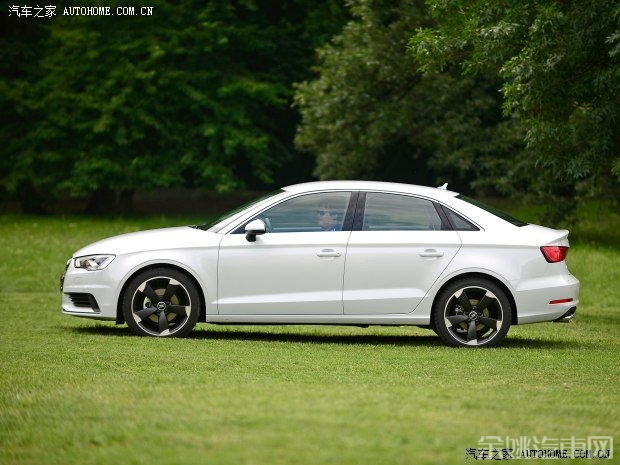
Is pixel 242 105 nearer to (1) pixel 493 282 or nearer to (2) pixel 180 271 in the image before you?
(2) pixel 180 271

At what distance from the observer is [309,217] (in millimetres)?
12852

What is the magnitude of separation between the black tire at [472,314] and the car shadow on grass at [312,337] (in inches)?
11.1

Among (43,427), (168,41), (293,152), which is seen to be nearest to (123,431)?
(43,427)

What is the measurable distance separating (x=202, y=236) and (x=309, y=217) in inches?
41.0

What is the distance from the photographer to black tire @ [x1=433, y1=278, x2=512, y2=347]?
12.5m

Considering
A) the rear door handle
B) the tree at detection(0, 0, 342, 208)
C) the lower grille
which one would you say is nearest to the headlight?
the lower grille

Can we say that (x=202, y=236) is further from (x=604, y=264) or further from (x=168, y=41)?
(x=168, y=41)

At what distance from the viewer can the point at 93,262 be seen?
13.0 m

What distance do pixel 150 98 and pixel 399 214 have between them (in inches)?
1198

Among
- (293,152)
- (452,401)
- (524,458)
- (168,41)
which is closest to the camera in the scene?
(524,458)

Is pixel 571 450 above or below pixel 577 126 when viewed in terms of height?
below

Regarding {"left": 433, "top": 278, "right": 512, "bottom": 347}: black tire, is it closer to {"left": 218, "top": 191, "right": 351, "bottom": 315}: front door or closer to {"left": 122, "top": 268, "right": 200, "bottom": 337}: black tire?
{"left": 218, "top": 191, "right": 351, "bottom": 315}: front door

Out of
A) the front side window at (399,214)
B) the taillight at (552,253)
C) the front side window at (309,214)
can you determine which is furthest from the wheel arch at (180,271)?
the taillight at (552,253)

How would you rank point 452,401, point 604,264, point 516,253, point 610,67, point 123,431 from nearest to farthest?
1. point 123,431
2. point 452,401
3. point 516,253
4. point 610,67
5. point 604,264
